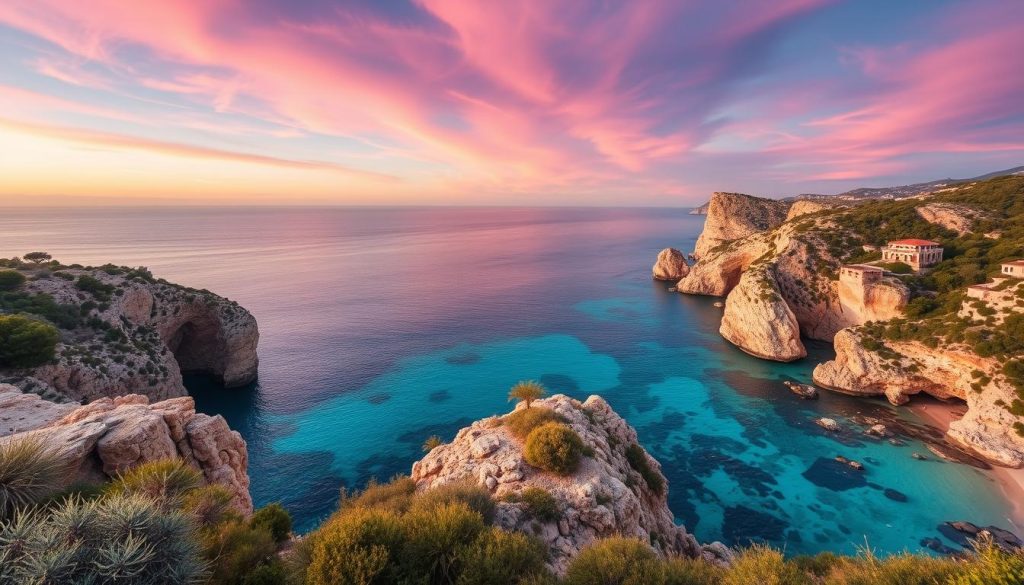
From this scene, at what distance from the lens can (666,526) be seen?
18625mm

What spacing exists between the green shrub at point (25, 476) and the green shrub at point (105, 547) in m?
2.81

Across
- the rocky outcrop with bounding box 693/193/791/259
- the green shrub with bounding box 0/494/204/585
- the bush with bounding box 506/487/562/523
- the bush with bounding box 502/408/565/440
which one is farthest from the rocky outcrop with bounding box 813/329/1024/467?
the rocky outcrop with bounding box 693/193/791/259

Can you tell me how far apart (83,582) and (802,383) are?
5109cm

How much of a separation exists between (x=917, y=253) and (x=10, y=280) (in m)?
91.4

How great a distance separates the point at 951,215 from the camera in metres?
55.3

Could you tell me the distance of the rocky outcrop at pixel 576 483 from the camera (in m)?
14.4

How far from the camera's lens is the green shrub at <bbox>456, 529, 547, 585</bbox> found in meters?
9.85

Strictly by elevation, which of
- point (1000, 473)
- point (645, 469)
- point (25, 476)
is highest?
point (25, 476)

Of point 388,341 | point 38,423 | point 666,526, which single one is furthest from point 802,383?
point 38,423

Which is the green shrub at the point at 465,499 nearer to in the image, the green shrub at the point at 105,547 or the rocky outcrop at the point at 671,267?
the green shrub at the point at 105,547

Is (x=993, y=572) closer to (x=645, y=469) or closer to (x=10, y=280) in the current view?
(x=645, y=469)

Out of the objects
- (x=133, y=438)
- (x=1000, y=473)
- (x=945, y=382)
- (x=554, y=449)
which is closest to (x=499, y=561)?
(x=554, y=449)

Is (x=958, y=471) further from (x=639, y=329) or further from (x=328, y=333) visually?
(x=328, y=333)

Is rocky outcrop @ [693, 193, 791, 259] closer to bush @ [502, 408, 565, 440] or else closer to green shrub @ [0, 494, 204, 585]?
bush @ [502, 408, 565, 440]
